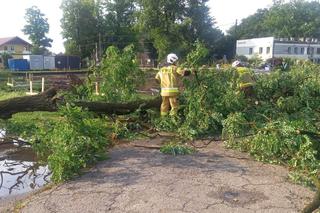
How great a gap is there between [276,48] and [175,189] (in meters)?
52.0

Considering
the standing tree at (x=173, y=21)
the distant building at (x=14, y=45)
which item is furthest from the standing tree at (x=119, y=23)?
the distant building at (x=14, y=45)

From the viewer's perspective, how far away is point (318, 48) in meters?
60.1

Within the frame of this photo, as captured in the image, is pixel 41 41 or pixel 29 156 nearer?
pixel 29 156

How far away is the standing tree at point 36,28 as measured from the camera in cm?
5606

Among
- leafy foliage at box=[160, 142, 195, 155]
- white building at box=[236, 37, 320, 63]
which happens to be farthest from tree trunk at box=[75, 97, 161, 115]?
white building at box=[236, 37, 320, 63]

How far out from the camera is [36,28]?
185 ft

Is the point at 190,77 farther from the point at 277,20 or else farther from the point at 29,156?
the point at 277,20

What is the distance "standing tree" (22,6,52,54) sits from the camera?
184 ft

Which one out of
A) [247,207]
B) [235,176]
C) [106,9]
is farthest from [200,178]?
[106,9]

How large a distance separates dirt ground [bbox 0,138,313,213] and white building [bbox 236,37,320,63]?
1935 inches

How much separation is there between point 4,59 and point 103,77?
130 ft

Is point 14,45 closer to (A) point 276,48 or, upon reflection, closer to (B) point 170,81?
(A) point 276,48

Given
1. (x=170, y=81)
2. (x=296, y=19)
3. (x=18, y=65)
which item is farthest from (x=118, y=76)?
(x=296, y=19)

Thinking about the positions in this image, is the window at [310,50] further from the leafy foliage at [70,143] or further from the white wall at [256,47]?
the leafy foliage at [70,143]
